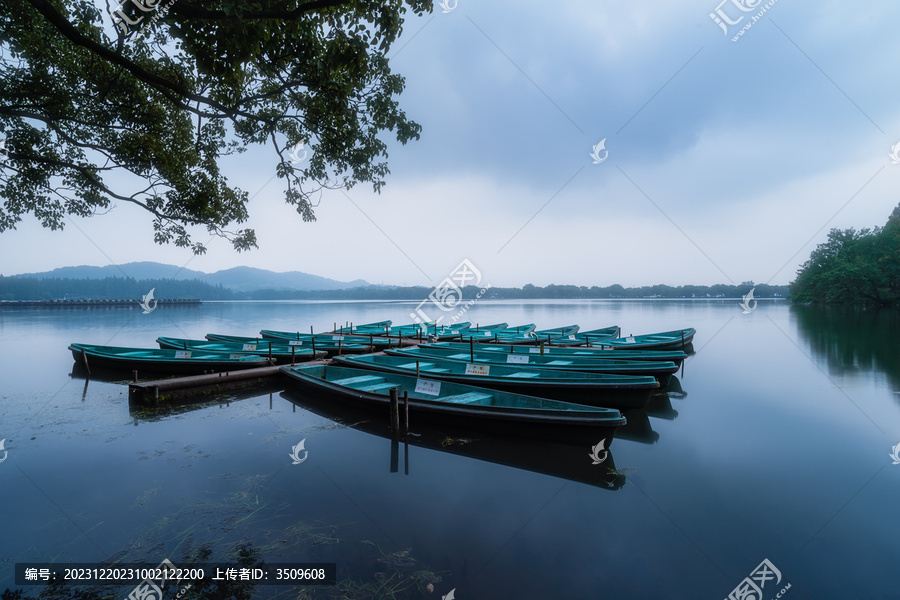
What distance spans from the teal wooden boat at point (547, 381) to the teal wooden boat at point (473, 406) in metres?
1.00

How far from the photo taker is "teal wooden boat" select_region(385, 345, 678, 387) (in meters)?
12.0

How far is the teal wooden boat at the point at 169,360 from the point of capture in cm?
1461

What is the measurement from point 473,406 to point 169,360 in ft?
42.2

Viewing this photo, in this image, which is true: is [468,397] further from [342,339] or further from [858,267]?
[858,267]

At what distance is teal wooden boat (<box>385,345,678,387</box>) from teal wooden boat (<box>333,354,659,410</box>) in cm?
40

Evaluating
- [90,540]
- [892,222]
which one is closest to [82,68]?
[90,540]

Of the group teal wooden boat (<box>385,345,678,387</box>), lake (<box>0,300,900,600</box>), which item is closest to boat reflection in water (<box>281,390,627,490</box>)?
lake (<box>0,300,900,600</box>)

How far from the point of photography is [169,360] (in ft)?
48.9

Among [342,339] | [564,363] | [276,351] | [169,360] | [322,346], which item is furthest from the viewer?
[342,339]

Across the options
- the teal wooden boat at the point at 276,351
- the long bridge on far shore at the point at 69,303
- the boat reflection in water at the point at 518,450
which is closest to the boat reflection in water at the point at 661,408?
the boat reflection in water at the point at 518,450

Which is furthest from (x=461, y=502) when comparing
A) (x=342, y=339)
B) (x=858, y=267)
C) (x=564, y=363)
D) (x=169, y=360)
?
(x=858, y=267)

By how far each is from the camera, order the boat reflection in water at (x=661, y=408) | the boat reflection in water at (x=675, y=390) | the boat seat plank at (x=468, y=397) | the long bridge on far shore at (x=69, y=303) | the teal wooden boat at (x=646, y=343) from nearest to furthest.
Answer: the boat seat plank at (x=468, y=397)
the boat reflection in water at (x=661, y=408)
the boat reflection in water at (x=675, y=390)
the teal wooden boat at (x=646, y=343)
the long bridge on far shore at (x=69, y=303)

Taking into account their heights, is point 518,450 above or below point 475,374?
below

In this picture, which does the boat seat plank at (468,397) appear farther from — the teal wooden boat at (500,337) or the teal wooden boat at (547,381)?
the teal wooden boat at (500,337)
